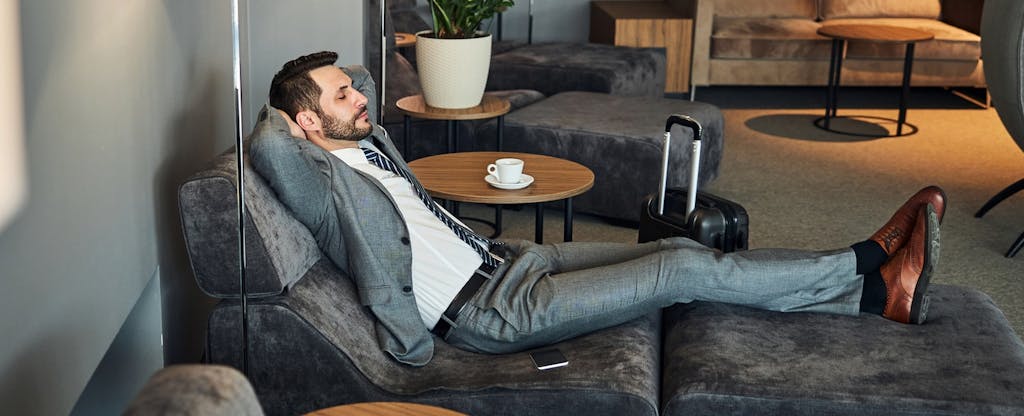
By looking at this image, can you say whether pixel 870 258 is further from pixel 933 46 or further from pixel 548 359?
pixel 933 46

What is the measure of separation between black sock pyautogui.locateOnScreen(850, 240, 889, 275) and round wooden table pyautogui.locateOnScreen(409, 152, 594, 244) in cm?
80

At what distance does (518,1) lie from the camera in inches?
281

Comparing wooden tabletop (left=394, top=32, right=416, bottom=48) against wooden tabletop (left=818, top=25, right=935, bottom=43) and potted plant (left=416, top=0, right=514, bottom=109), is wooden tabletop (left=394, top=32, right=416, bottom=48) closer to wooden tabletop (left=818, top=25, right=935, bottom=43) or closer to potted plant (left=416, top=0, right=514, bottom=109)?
potted plant (left=416, top=0, right=514, bottom=109)

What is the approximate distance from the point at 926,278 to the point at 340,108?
4.38 ft

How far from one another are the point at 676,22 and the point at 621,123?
91.4 inches

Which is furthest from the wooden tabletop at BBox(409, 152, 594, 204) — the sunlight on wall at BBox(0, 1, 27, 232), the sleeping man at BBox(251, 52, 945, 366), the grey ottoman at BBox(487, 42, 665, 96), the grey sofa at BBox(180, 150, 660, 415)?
the grey ottoman at BBox(487, 42, 665, 96)

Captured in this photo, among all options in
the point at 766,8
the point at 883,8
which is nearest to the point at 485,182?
the point at 766,8

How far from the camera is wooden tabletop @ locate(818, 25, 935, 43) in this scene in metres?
5.63

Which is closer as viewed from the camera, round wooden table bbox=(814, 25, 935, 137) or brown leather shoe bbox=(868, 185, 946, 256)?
brown leather shoe bbox=(868, 185, 946, 256)

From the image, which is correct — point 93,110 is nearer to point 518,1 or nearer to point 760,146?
point 760,146

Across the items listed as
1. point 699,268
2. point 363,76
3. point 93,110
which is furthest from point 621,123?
point 93,110

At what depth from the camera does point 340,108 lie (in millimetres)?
2502

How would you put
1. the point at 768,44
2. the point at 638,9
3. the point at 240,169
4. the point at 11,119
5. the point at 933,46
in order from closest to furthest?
the point at 11,119 < the point at 240,169 < the point at 933,46 < the point at 768,44 < the point at 638,9

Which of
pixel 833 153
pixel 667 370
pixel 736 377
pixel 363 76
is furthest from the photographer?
pixel 833 153
